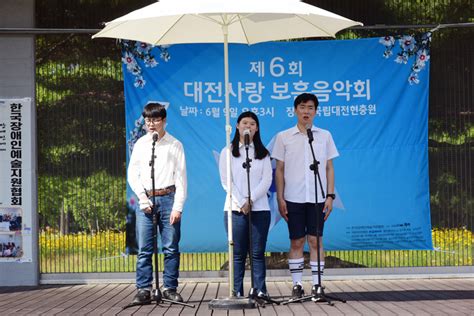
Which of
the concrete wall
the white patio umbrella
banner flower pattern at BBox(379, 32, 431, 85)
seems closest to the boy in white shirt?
the white patio umbrella

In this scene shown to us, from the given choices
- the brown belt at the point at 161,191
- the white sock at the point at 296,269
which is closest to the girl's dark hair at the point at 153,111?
the brown belt at the point at 161,191

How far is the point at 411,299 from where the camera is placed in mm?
8211

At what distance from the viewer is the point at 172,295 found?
8133 millimetres

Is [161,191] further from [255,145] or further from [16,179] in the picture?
[16,179]

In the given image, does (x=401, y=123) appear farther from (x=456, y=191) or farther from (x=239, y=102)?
(x=239, y=102)

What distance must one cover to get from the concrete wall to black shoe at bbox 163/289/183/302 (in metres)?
2.29

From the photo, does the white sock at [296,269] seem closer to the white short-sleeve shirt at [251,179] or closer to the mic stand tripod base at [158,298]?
the white short-sleeve shirt at [251,179]

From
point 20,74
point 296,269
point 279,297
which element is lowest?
point 279,297

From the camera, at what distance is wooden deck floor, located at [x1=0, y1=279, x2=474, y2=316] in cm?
749

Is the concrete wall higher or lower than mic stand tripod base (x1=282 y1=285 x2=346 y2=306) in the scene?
higher

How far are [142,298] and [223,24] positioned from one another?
2.42 metres

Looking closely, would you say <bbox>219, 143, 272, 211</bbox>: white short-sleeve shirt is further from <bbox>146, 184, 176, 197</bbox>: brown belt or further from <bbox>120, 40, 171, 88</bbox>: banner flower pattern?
<bbox>120, 40, 171, 88</bbox>: banner flower pattern

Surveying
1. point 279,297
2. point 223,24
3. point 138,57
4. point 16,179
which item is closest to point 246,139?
point 223,24

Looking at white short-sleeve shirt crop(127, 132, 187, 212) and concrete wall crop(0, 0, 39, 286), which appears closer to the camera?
white short-sleeve shirt crop(127, 132, 187, 212)
